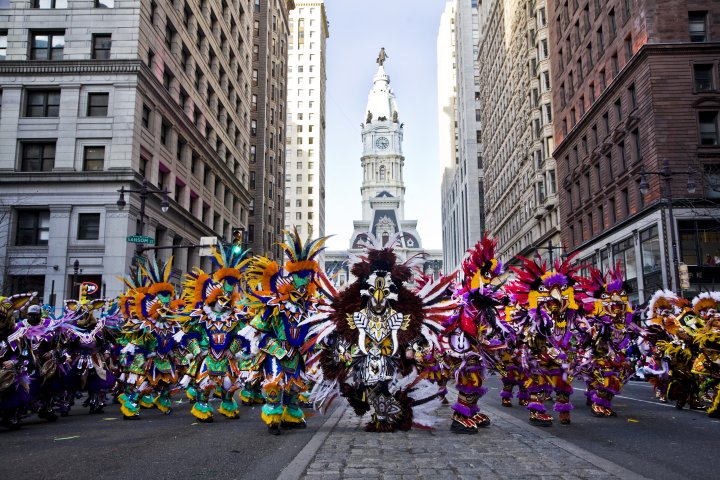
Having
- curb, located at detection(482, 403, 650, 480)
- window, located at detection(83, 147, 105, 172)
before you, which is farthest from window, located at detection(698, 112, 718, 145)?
window, located at detection(83, 147, 105, 172)

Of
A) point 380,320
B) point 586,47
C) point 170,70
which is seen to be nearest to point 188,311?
point 380,320

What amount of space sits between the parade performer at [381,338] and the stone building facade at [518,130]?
30.9m

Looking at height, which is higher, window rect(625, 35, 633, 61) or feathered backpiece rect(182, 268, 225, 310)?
window rect(625, 35, 633, 61)

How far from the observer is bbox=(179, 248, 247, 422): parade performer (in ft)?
38.5

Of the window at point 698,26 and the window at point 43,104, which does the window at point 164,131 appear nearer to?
the window at point 43,104

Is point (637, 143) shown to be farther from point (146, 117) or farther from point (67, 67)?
point (67, 67)

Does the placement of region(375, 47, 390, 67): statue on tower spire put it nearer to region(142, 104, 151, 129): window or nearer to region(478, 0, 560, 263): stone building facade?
region(478, 0, 560, 263): stone building facade

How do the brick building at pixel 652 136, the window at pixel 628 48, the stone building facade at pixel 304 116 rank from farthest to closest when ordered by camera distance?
the stone building facade at pixel 304 116 → the window at pixel 628 48 → the brick building at pixel 652 136

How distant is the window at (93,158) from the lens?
30.8m

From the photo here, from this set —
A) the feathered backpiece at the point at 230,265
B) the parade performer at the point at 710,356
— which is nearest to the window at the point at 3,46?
the feathered backpiece at the point at 230,265

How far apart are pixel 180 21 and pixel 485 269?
3229 centimetres

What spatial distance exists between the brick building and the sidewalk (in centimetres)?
2052

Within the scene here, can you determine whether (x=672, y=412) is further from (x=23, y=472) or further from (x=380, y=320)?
(x=23, y=472)

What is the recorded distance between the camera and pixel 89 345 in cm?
1319
